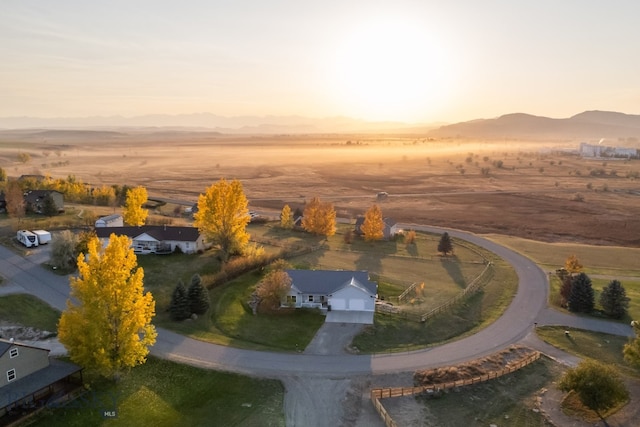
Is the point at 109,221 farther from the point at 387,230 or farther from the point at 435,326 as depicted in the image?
the point at 435,326

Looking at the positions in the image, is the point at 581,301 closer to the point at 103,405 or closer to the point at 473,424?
the point at 473,424

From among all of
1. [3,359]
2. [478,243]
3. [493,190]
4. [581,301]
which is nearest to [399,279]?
[581,301]

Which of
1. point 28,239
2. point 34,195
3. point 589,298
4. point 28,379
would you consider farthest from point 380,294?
point 34,195

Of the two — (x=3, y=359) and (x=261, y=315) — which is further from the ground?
(x=3, y=359)

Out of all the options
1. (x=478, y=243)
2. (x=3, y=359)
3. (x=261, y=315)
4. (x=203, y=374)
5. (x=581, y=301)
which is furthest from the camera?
(x=478, y=243)

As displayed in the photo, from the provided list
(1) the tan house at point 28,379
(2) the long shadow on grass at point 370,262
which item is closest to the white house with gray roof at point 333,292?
(2) the long shadow on grass at point 370,262

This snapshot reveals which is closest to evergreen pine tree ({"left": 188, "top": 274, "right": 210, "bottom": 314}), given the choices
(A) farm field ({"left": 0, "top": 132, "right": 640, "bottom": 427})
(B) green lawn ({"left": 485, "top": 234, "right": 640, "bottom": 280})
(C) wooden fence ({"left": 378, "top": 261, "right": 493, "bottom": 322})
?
(C) wooden fence ({"left": 378, "top": 261, "right": 493, "bottom": 322})

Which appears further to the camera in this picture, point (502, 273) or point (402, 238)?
point (402, 238)
